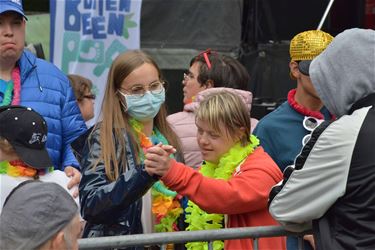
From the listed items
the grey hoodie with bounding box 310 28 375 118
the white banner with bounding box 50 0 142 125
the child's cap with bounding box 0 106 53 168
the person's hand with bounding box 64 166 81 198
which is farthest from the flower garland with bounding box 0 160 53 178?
the white banner with bounding box 50 0 142 125

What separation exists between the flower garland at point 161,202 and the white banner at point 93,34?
314 centimetres

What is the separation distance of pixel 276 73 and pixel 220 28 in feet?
2.33

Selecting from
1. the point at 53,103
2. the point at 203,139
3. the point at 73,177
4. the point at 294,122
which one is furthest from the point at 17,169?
the point at 294,122

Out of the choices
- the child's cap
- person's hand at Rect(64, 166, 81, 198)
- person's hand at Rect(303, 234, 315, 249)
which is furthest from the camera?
person's hand at Rect(64, 166, 81, 198)

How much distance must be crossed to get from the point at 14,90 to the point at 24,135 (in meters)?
0.52

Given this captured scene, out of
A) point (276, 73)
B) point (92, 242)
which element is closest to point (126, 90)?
point (92, 242)

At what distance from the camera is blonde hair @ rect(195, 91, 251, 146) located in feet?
12.8

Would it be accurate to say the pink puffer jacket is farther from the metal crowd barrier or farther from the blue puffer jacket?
the metal crowd barrier

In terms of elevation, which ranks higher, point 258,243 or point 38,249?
point 38,249

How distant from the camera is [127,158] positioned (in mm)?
3861

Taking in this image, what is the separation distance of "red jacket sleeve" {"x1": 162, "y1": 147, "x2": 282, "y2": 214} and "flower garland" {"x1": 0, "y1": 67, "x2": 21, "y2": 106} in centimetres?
127

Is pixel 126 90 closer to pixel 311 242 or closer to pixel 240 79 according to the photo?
pixel 311 242

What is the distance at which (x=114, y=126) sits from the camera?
3.90m

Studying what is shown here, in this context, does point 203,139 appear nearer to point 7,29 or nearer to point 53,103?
point 53,103
